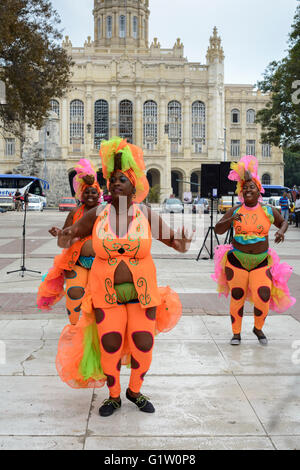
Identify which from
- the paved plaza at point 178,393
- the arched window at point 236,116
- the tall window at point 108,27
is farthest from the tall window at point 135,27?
the paved plaza at point 178,393

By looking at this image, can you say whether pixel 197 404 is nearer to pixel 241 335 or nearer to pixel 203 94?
pixel 241 335

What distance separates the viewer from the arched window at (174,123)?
3041 inches

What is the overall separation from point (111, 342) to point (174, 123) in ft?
250

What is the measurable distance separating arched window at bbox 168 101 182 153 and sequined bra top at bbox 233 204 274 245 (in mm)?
72140

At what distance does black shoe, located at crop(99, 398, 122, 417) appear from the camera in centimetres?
368

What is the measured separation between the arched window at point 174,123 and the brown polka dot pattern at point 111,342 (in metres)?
74.2

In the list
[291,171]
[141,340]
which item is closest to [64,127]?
[291,171]

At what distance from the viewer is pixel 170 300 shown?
3.97 metres

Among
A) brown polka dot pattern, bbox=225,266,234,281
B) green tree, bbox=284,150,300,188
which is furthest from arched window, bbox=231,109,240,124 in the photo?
brown polka dot pattern, bbox=225,266,234,281

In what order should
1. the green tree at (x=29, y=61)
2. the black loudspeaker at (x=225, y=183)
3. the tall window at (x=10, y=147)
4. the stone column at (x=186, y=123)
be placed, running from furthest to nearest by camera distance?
1. the tall window at (x=10, y=147)
2. the stone column at (x=186, y=123)
3. the green tree at (x=29, y=61)
4. the black loudspeaker at (x=225, y=183)

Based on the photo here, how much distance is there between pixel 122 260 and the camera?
3.70 m

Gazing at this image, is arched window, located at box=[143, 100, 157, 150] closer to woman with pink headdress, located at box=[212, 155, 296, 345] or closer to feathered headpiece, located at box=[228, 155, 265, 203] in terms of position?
feathered headpiece, located at box=[228, 155, 265, 203]

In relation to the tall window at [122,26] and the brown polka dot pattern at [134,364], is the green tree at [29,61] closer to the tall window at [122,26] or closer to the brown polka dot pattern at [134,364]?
the brown polka dot pattern at [134,364]

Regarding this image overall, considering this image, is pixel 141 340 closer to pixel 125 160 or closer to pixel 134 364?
pixel 134 364
